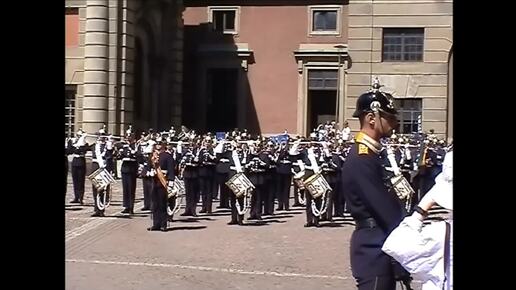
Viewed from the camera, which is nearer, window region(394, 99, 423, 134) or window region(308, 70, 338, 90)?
window region(394, 99, 423, 134)

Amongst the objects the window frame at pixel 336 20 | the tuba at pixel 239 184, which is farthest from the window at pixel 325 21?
the tuba at pixel 239 184

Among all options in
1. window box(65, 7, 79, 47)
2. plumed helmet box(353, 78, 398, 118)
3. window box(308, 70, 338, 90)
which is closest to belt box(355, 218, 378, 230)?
plumed helmet box(353, 78, 398, 118)

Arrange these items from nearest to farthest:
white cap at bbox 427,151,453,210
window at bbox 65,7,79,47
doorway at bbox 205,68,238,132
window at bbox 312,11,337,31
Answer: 1. white cap at bbox 427,151,453,210
2. window at bbox 65,7,79,47
3. window at bbox 312,11,337,31
4. doorway at bbox 205,68,238,132

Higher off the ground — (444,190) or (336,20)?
(336,20)

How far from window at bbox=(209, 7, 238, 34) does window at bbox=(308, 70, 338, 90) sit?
154 inches

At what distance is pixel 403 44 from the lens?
115 feet

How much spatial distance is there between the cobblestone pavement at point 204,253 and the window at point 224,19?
19.5 m

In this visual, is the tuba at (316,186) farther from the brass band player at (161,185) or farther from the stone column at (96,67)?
the stone column at (96,67)

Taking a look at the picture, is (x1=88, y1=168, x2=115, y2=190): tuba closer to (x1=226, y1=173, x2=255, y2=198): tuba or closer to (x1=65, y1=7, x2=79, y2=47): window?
(x1=226, y1=173, x2=255, y2=198): tuba

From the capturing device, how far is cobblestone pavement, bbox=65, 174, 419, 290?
33.8 ft

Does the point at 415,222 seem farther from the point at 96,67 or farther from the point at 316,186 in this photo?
the point at 96,67

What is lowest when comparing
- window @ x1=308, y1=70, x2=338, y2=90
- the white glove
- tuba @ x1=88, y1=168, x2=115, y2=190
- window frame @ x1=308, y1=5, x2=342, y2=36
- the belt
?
tuba @ x1=88, y1=168, x2=115, y2=190

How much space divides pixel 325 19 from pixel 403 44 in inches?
140

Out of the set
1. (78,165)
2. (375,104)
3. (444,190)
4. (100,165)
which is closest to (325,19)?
(78,165)
